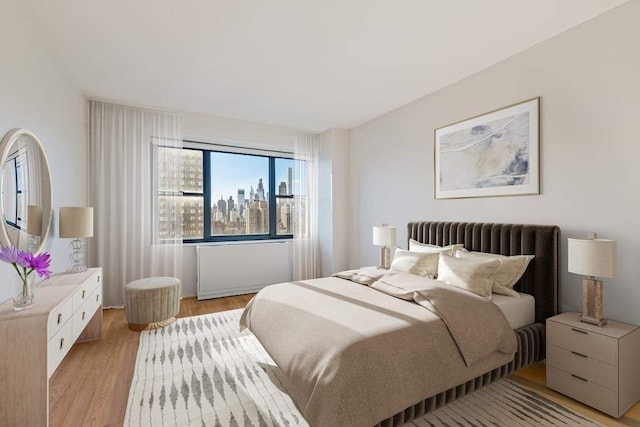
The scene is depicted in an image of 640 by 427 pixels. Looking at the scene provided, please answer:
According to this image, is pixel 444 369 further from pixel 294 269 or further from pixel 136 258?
pixel 136 258

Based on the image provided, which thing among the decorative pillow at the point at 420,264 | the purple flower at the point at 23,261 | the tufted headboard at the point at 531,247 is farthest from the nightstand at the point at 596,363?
the purple flower at the point at 23,261

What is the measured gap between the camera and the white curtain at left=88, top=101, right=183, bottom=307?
12.5 ft

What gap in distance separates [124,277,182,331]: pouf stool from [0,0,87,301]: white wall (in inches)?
28.8

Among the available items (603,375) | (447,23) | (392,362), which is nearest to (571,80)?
(447,23)

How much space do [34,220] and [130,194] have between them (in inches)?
65.8

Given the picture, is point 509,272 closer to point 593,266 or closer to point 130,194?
point 593,266

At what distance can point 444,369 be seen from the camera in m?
1.70

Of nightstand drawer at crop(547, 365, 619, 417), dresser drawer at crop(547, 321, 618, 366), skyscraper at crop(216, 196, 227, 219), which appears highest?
skyscraper at crop(216, 196, 227, 219)

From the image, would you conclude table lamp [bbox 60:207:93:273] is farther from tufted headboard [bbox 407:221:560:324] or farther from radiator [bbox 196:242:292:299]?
tufted headboard [bbox 407:221:560:324]

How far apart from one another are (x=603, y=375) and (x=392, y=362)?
1.47 metres

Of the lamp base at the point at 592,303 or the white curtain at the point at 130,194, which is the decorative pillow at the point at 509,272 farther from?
the white curtain at the point at 130,194

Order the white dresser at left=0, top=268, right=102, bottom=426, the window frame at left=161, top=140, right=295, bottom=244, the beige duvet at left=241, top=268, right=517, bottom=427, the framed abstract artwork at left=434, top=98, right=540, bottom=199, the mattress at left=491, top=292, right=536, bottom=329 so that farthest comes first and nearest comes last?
the window frame at left=161, top=140, right=295, bottom=244
the framed abstract artwork at left=434, top=98, right=540, bottom=199
the mattress at left=491, top=292, right=536, bottom=329
the white dresser at left=0, top=268, right=102, bottom=426
the beige duvet at left=241, top=268, right=517, bottom=427

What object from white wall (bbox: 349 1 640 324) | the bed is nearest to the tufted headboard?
the bed

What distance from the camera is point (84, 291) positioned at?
2.40m
